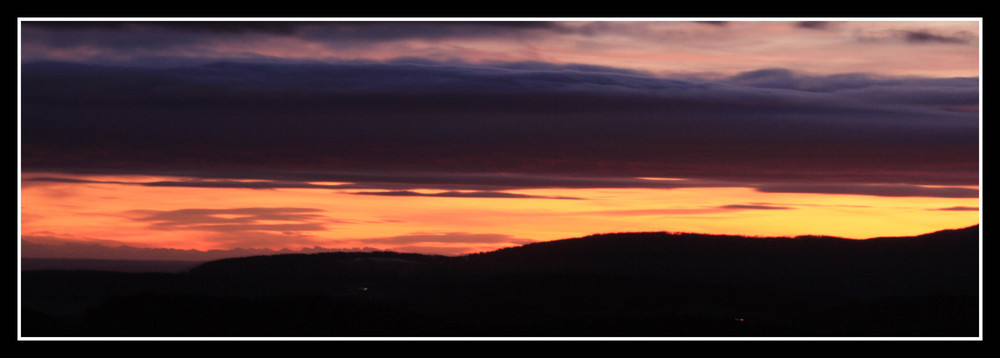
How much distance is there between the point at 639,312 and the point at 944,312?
4465 mm

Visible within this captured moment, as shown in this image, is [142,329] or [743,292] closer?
[142,329]

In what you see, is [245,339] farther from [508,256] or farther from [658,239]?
[658,239]

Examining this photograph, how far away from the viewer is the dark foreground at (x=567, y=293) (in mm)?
13945

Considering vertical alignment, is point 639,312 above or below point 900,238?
below

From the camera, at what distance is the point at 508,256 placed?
52.4 feet

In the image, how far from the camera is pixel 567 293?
15.1 m

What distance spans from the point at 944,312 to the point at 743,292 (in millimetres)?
3189

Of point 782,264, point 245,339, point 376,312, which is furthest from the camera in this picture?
point 782,264

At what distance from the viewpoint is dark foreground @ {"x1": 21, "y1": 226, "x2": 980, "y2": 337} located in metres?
13.9

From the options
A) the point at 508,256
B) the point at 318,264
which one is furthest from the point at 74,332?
the point at 508,256

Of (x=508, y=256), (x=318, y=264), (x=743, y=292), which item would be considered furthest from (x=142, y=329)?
(x=743, y=292)

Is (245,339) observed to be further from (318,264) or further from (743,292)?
(743,292)

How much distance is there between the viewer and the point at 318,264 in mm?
15258

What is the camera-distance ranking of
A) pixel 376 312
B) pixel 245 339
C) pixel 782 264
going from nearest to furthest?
pixel 245 339 → pixel 376 312 → pixel 782 264
